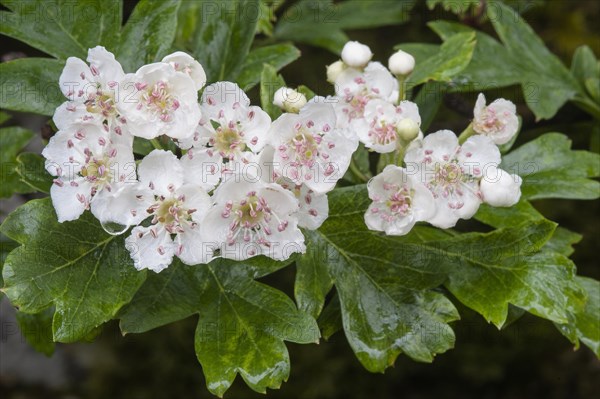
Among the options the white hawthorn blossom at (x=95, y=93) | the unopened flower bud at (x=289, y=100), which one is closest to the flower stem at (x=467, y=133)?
the unopened flower bud at (x=289, y=100)

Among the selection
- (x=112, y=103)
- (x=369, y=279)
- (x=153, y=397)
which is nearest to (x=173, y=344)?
(x=153, y=397)

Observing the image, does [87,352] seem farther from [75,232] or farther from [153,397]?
[75,232]

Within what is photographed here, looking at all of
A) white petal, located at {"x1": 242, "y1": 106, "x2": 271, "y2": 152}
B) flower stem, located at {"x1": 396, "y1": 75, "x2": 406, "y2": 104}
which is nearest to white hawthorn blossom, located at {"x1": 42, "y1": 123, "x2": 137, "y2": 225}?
white petal, located at {"x1": 242, "y1": 106, "x2": 271, "y2": 152}

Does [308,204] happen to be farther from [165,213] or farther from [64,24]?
[64,24]

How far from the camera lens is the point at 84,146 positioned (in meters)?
1.52

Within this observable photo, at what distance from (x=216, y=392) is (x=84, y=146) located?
0.52m

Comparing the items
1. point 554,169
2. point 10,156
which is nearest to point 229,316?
point 10,156

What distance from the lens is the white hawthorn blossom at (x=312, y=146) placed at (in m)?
1.50

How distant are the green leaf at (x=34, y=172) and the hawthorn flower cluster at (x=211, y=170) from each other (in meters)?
0.14

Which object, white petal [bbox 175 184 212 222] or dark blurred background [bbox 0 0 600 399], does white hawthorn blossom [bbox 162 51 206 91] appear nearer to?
white petal [bbox 175 184 212 222]

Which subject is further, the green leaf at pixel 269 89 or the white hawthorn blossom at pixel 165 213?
the green leaf at pixel 269 89

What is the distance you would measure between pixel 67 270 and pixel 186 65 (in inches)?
17.8

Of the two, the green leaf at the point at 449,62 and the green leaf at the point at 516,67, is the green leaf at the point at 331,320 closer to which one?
the green leaf at the point at 449,62

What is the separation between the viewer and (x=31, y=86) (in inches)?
70.7
